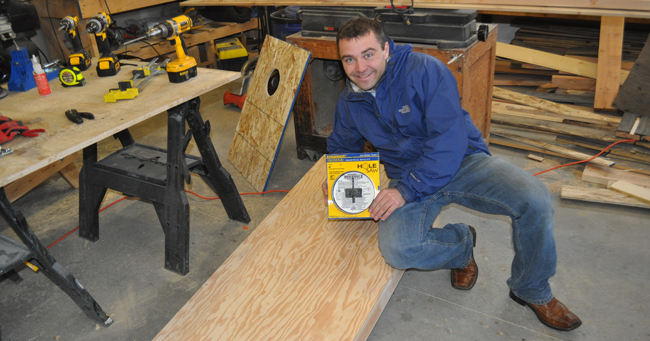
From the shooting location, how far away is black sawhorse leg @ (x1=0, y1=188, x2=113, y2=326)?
185cm

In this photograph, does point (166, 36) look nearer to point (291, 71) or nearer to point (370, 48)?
point (291, 71)

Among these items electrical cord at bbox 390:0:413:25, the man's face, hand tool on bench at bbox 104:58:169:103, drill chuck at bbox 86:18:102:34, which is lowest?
hand tool on bench at bbox 104:58:169:103

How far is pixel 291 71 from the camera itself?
2836mm

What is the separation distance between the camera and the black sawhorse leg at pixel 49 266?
1849 millimetres

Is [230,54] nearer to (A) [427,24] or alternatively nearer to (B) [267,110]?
(B) [267,110]

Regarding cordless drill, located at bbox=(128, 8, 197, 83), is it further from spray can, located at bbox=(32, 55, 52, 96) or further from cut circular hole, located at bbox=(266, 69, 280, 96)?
cut circular hole, located at bbox=(266, 69, 280, 96)

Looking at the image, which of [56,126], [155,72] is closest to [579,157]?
[155,72]

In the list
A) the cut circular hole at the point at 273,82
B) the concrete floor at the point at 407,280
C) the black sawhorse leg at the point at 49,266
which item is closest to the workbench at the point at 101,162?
the black sawhorse leg at the point at 49,266

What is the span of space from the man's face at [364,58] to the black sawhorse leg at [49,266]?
4.69ft

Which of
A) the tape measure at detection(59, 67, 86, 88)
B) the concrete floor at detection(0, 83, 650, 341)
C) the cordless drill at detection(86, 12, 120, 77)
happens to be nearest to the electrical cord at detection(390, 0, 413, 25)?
the concrete floor at detection(0, 83, 650, 341)

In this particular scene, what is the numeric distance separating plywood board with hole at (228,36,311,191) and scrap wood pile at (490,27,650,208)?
4.91 ft

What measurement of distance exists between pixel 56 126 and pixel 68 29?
78 centimetres

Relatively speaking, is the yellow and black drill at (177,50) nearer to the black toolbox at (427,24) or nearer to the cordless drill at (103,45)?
the cordless drill at (103,45)

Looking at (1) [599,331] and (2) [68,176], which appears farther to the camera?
(2) [68,176]
